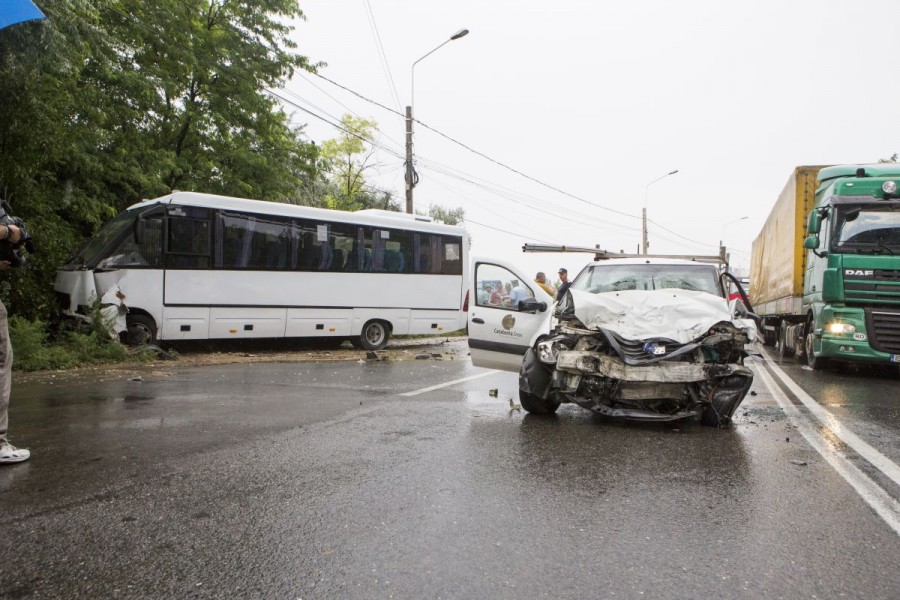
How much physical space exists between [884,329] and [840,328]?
577 millimetres

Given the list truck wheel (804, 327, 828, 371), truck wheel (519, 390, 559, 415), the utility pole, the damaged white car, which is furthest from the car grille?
the utility pole

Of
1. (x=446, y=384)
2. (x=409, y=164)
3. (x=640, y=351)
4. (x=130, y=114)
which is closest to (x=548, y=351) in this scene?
(x=640, y=351)

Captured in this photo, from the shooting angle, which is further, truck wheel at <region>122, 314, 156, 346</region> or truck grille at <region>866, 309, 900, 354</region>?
truck wheel at <region>122, 314, 156, 346</region>

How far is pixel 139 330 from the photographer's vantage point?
38.9 ft

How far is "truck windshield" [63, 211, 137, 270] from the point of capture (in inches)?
464

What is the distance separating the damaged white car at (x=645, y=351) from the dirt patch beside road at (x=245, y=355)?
20.8ft

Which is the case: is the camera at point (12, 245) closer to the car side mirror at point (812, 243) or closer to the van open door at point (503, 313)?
the van open door at point (503, 313)

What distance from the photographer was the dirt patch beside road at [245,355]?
9664mm

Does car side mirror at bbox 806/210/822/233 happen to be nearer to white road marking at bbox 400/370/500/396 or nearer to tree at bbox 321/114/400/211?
white road marking at bbox 400/370/500/396

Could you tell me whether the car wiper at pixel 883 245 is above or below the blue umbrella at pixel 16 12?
below

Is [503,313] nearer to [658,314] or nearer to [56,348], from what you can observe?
[658,314]

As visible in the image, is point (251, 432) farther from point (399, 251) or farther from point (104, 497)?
point (399, 251)

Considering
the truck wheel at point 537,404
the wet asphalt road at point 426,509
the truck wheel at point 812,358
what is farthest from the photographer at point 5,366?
the truck wheel at point 812,358

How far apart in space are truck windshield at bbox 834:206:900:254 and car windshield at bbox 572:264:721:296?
4289mm
